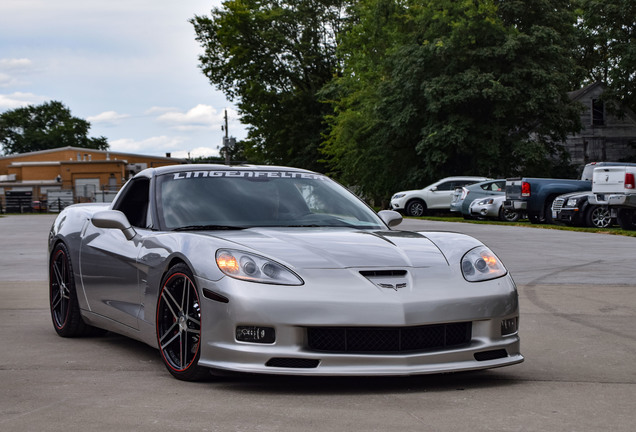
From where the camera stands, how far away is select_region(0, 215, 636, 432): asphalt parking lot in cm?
426

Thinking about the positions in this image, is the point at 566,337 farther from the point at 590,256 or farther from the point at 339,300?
the point at 590,256

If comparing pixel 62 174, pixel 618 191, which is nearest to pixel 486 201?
pixel 618 191

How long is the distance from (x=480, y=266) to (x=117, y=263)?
2.45 m

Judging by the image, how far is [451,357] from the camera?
16.5 ft

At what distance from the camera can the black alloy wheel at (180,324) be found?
5215 millimetres

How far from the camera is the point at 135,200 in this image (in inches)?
274

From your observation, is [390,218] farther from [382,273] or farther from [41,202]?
[41,202]

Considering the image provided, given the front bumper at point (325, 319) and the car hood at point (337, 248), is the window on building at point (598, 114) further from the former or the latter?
the front bumper at point (325, 319)

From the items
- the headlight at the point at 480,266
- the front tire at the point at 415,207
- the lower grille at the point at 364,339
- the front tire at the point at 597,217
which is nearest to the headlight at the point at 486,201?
the front tire at the point at 597,217

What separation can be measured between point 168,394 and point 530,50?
41.3 m

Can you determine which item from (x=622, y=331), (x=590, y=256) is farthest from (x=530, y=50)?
(x=622, y=331)

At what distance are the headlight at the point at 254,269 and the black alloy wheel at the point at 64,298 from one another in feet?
8.11

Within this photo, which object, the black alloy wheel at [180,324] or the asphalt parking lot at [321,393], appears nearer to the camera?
the asphalt parking lot at [321,393]

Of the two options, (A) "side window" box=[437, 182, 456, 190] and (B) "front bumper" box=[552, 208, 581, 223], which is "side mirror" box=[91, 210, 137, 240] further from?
(A) "side window" box=[437, 182, 456, 190]
